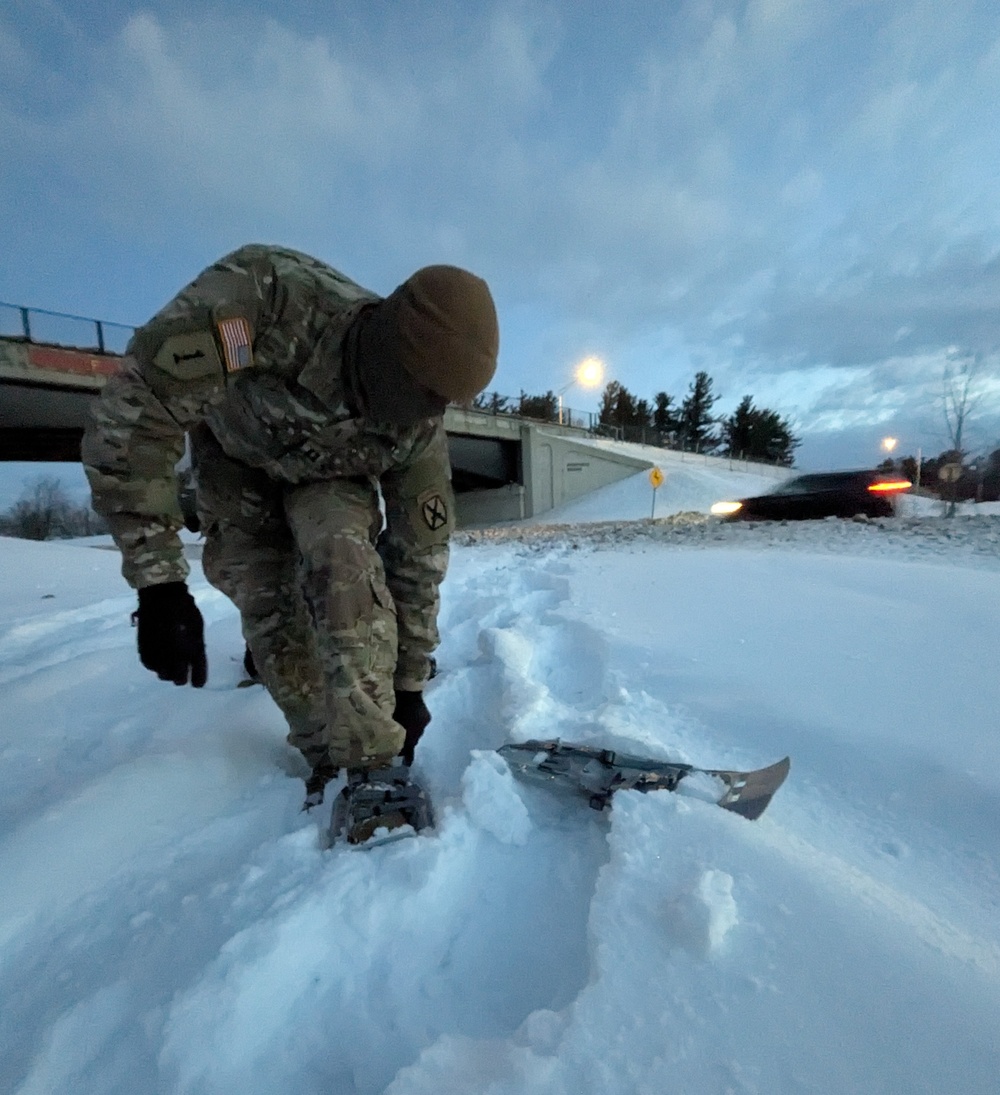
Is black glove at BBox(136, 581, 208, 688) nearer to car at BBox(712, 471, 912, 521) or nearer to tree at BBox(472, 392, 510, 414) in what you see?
car at BBox(712, 471, 912, 521)

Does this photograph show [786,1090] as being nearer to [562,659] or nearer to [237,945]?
[237,945]

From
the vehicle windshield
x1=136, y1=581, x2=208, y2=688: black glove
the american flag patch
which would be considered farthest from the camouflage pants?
the vehicle windshield

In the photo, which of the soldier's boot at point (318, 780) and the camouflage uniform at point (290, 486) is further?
the soldier's boot at point (318, 780)

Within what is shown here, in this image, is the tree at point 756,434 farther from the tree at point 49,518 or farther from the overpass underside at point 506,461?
the tree at point 49,518

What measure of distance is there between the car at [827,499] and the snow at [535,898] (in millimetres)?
6559

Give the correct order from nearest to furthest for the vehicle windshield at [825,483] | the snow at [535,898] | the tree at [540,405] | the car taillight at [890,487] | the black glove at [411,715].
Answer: the snow at [535,898] < the black glove at [411,715] < the car taillight at [890,487] < the vehicle windshield at [825,483] < the tree at [540,405]

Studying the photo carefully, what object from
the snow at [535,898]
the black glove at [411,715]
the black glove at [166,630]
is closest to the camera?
the snow at [535,898]

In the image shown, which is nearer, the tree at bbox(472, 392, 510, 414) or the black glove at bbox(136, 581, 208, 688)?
the black glove at bbox(136, 581, 208, 688)

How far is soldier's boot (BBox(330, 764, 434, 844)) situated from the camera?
4.22ft

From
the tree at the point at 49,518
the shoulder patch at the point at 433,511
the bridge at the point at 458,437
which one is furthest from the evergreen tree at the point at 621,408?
the shoulder patch at the point at 433,511

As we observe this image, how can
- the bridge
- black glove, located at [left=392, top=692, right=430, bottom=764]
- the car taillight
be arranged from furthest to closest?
the bridge
the car taillight
black glove, located at [left=392, top=692, right=430, bottom=764]

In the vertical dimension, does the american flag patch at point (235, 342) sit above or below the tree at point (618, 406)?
below

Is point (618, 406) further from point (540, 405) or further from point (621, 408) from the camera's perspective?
point (540, 405)

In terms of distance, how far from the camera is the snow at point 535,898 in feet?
2.47
